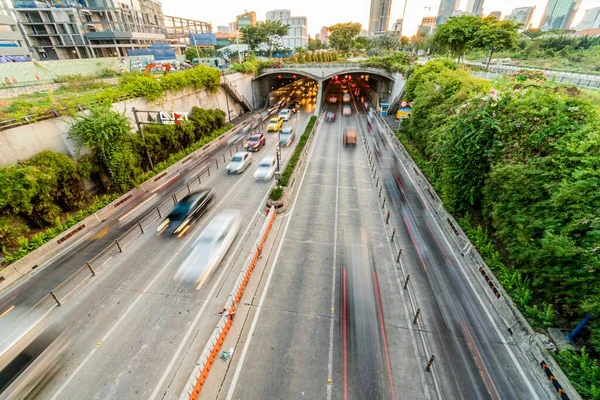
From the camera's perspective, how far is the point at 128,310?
1207 centimetres

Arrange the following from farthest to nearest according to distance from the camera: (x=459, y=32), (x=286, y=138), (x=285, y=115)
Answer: (x=285, y=115) → (x=459, y=32) → (x=286, y=138)

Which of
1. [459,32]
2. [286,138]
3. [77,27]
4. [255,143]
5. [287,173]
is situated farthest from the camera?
[77,27]

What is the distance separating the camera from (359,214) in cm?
1962

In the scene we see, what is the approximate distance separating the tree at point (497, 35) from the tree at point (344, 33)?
62.2 m

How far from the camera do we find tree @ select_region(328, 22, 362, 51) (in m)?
87.3

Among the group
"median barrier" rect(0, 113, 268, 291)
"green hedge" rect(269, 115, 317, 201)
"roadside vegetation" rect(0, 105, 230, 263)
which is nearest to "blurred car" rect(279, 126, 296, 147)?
"green hedge" rect(269, 115, 317, 201)

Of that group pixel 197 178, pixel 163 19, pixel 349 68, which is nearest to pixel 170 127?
pixel 197 178

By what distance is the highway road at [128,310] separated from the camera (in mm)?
9469

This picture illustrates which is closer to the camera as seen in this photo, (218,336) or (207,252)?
(218,336)

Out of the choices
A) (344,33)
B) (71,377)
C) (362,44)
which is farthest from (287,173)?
(362,44)

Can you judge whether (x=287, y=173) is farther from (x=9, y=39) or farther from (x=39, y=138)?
(x=9, y=39)

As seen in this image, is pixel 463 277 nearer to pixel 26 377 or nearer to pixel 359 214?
pixel 359 214

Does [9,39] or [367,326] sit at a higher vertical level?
[9,39]

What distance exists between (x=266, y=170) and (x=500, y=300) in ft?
67.5
